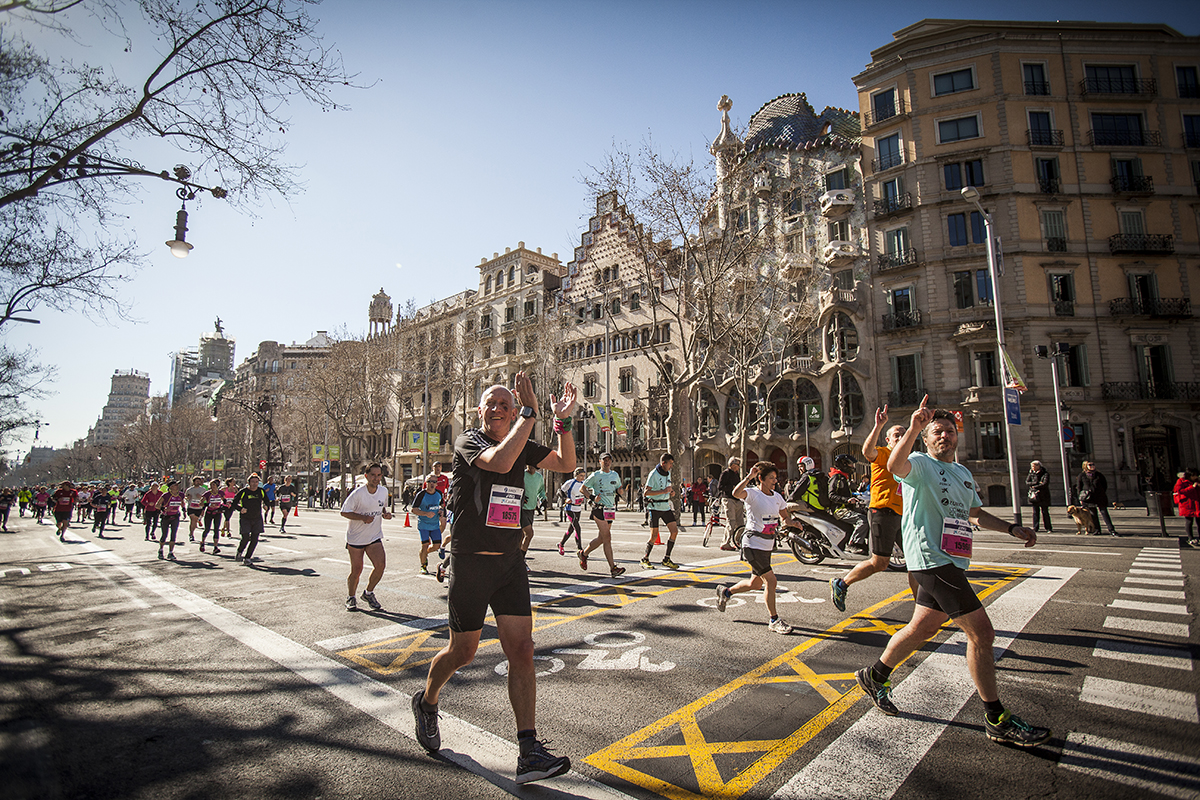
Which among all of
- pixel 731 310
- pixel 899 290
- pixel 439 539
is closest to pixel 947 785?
pixel 439 539

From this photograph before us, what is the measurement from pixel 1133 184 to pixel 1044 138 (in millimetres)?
4840

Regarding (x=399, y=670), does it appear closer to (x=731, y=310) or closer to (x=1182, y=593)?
(x=1182, y=593)

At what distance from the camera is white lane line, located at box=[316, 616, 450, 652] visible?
5.75 metres

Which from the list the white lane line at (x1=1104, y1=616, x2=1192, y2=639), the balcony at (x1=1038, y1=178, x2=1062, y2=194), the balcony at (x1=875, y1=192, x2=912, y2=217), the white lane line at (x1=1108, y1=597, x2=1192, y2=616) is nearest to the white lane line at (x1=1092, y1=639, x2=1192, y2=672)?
the white lane line at (x1=1104, y1=616, x2=1192, y2=639)

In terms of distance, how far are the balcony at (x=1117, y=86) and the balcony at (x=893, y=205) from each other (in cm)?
1004

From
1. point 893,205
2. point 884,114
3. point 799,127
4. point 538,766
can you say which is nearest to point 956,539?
point 538,766

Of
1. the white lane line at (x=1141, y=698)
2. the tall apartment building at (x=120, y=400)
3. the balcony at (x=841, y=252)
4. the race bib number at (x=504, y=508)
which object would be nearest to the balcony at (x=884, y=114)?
the balcony at (x=841, y=252)

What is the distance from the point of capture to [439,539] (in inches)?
416

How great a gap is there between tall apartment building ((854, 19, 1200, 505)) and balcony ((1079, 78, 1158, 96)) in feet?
0.27

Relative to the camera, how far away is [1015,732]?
329 centimetres

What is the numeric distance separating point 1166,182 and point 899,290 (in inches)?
549

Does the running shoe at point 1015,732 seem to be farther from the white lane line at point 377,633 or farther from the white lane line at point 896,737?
the white lane line at point 377,633

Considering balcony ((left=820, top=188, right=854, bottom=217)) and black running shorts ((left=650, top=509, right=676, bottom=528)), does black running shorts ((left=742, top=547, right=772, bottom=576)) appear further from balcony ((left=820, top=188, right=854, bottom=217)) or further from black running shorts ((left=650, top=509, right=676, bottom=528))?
balcony ((left=820, top=188, right=854, bottom=217))

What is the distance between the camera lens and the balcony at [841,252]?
32156mm
